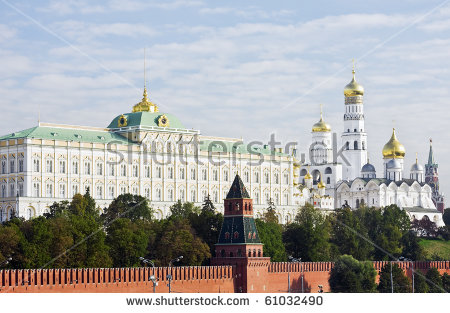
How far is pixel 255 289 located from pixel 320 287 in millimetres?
8289

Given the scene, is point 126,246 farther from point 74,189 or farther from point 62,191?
point 74,189

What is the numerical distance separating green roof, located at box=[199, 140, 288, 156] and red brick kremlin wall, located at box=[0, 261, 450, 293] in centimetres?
4394

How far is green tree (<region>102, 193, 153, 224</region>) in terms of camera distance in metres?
124

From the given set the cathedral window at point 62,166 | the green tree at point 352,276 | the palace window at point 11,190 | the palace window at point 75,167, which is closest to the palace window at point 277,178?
the palace window at point 75,167

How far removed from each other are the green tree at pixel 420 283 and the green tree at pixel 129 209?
2728 cm

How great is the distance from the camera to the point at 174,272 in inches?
3844

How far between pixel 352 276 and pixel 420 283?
24.2 ft

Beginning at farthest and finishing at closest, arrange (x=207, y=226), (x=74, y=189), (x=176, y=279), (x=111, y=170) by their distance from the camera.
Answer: (x=111, y=170) < (x=74, y=189) < (x=207, y=226) < (x=176, y=279)

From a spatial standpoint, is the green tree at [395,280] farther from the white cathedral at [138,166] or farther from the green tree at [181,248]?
the white cathedral at [138,166]

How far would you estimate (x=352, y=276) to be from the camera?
10981 cm

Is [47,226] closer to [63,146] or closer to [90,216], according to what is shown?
[90,216]

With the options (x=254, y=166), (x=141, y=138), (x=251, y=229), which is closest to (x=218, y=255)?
(x=251, y=229)

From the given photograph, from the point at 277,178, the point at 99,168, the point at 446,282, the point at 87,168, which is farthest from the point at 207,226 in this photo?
the point at 277,178

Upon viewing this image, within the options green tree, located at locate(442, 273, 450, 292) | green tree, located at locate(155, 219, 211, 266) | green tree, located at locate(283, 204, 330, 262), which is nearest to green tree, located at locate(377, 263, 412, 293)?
green tree, located at locate(442, 273, 450, 292)
